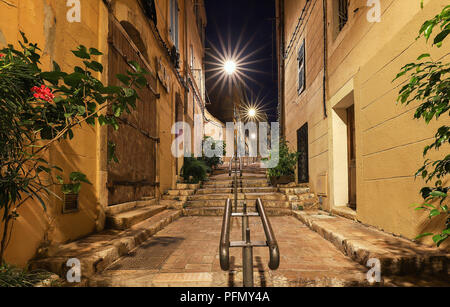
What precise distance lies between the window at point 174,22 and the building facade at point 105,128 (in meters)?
0.03

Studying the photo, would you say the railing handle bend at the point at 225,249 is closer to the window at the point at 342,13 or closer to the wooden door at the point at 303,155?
the window at the point at 342,13

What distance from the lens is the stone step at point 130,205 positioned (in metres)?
4.36

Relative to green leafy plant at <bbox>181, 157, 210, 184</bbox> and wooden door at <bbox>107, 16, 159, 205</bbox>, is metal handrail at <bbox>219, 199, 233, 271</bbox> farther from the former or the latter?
green leafy plant at <bbox>181, 157, 210, 184</bbox>

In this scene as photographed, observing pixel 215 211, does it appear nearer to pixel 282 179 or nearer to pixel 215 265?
pixel 282 179

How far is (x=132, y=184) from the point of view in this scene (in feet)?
18.2

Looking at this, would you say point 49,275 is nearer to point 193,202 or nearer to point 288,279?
point 288,279

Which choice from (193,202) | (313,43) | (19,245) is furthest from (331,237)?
(313,43)

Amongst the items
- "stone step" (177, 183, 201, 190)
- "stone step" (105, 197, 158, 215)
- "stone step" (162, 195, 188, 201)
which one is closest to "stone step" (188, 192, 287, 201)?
"stone step" (162, 195, 188, 201)

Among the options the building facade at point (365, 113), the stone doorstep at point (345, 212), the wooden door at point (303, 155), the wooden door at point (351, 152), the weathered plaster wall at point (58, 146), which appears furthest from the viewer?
the wooden door at point (303, 155)

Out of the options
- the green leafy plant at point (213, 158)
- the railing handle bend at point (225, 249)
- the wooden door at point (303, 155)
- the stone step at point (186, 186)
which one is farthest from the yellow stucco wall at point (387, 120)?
the green leafy plant at point (213, 158)

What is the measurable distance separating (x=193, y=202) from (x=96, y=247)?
14.2 feet

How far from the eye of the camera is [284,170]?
8.59m

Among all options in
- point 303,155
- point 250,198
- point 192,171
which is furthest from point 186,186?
point 303,155

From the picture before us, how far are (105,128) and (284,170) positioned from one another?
5.88 m
